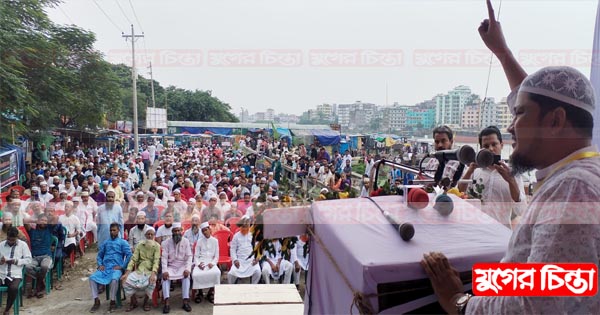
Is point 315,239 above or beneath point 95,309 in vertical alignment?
above

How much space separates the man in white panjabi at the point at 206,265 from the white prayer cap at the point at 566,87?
6130 millimetres

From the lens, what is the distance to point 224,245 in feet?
24.7

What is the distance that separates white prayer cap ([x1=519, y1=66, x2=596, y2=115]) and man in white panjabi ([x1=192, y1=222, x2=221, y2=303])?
613cm

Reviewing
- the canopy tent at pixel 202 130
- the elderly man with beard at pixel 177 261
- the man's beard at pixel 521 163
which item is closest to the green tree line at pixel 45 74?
the elderly man with beard at pixel 177 261

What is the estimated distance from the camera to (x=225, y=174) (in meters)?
14.7

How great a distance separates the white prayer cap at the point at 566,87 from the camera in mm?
1252

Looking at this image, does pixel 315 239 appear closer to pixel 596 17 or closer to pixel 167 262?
pixel 596 17

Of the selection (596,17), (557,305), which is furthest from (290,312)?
(596,17)

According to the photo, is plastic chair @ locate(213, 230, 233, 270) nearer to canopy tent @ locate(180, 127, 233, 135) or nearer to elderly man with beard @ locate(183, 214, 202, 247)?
elderly man with beard @ locate(183, 214, 202, 247)

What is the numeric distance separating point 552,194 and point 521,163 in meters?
0.18

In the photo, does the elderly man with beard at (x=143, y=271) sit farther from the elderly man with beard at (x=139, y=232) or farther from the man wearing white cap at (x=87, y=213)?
the man wearing white cap at (x=87, y=213)

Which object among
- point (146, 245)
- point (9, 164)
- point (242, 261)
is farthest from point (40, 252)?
point (9, 164)

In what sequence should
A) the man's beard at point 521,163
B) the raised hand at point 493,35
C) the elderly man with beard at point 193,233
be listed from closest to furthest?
the man's beard at point 521,163 → the raised hand at point 493,35 → the elderly man with beard at point 193,233

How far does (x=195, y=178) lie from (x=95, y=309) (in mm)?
6895
